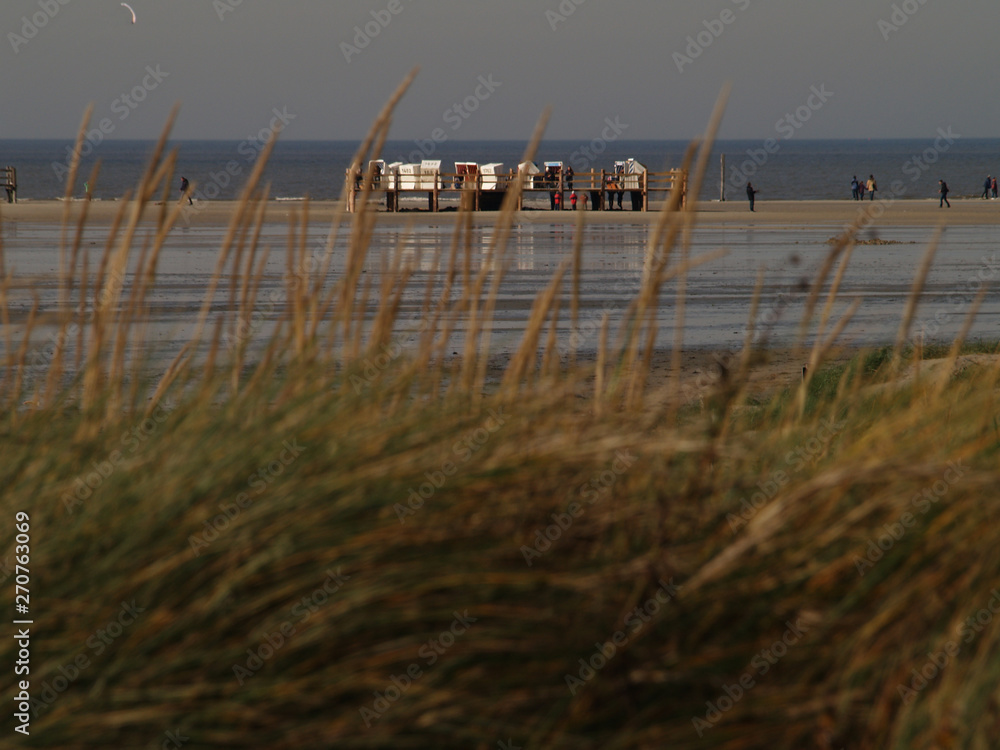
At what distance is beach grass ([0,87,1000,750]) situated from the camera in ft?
7.21

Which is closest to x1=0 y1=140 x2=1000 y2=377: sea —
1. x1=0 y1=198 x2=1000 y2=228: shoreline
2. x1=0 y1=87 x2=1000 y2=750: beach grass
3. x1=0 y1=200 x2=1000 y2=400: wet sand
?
x1=0 y1=200 x2=1000 y2=400: wet sand

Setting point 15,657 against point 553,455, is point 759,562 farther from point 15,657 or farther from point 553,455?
point 15,657

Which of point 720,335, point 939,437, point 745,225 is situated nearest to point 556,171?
point 745,225

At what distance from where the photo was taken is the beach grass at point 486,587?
220 centimetres

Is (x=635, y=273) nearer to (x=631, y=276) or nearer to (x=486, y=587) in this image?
(x=631, y=276)

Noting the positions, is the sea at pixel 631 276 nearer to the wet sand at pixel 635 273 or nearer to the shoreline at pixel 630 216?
the wet sand at pixel 635 273

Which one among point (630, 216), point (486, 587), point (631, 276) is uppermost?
point (630, 216)

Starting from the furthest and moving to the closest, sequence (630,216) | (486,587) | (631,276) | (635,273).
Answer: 1. (630,216)
2. (635,273)
3. (631,276)
4. (486,587)

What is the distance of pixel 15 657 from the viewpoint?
7.45ft

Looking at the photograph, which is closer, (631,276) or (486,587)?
(486,587)

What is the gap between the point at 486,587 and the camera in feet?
7.72

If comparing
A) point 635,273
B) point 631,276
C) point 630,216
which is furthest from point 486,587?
point 630,216

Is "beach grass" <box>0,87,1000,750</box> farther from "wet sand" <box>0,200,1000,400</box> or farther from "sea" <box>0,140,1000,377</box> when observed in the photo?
"sea" <box>0,140,1000,377</box>

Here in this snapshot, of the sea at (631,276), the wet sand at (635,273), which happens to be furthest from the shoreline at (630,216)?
the sea at (631,276)
